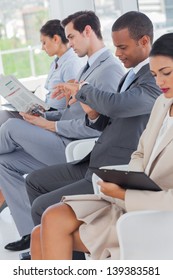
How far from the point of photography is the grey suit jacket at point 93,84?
363 cm

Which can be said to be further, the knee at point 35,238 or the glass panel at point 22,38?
the glass panel at point 22,38

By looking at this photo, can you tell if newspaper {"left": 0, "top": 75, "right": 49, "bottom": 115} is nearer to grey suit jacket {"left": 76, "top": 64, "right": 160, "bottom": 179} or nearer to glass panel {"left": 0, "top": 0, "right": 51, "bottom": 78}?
grey suit jacket {"left": 76, "top": 64, "right": 160, "bottom": 179}

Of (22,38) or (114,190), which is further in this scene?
(22,38)

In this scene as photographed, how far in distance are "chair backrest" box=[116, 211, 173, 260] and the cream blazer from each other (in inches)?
1.9

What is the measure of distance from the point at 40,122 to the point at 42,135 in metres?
0.09

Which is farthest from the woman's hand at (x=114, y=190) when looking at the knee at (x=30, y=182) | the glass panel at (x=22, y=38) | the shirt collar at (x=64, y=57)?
the glass panel at (x=22, y=38)

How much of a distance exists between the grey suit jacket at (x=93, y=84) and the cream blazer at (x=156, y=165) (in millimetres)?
760

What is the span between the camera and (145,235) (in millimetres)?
2504

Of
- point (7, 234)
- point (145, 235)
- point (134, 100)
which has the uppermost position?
point (134, 100)

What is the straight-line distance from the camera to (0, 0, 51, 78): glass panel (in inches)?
253

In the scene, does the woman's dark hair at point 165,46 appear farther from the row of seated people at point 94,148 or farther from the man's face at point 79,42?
the man's face at point 79,42

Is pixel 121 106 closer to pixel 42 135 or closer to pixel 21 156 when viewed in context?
pixel 42 135

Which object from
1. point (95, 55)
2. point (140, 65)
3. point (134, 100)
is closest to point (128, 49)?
point (140, 65)

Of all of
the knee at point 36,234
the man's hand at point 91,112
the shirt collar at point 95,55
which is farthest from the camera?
the shirt collar at point 95,55
